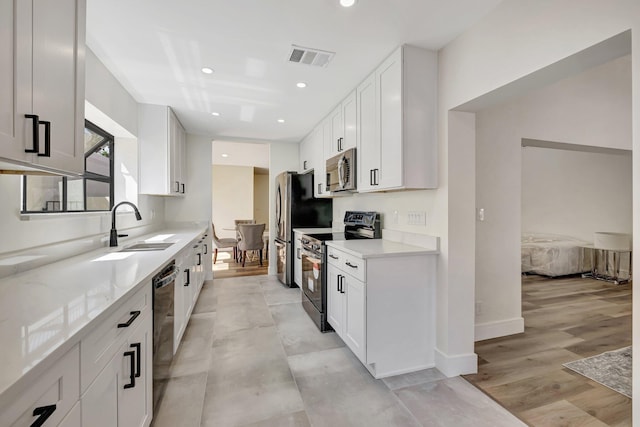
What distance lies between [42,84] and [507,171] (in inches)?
129

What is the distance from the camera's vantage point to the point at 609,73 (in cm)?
306

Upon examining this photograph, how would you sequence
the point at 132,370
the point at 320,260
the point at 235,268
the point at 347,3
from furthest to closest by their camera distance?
1. the point at 235,268
2. the point at 320,260
3. the point at 347,3
4. the point at 132,370

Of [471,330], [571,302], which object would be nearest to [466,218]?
[471,330]

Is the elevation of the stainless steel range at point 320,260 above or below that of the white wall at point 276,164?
below

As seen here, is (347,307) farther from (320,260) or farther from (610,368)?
(610,368)

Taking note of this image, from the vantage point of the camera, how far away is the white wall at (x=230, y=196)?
28.3ft

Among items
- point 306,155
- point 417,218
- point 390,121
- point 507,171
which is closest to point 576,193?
point 507,171

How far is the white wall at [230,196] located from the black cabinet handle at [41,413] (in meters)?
8.11

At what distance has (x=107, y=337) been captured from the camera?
107 centimetres

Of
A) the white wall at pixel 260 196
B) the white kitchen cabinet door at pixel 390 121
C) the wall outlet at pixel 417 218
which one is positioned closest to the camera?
the white kitchen cabinet door at pixel 390 121

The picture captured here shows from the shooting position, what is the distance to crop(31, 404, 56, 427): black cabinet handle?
682mm

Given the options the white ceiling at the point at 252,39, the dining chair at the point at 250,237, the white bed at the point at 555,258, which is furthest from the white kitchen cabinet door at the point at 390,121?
the white bed at the point at 555,258

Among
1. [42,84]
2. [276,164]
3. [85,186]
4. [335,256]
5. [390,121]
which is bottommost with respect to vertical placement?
[335,256]

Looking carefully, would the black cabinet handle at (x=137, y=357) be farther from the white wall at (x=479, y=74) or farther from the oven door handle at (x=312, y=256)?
the white wall at (x=479, y=74)
